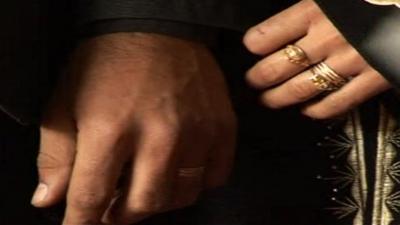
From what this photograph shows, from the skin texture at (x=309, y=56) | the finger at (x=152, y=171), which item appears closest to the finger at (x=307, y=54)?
the skin texture at (x=309, y=56)

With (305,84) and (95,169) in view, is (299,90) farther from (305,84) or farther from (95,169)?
(95,169)

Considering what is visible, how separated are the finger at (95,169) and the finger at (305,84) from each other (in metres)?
0.14

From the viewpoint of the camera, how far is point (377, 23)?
0.68 m

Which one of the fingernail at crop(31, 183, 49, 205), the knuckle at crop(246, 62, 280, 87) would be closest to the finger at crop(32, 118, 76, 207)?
the fingernail at crop(31, 183, 49, 205)

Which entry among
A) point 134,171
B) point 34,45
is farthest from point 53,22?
point 134,171

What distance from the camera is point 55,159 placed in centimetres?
69

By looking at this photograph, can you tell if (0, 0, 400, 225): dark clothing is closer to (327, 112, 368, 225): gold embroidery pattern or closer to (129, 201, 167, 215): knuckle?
(327, 112, 368, 225): gold embroidery pattern

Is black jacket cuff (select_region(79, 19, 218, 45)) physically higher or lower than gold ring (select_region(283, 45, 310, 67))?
higher

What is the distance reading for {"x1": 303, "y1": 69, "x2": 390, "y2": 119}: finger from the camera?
699 mm

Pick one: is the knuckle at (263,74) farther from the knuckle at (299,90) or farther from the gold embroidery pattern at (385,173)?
the gold embroidery pattern at (385,173)

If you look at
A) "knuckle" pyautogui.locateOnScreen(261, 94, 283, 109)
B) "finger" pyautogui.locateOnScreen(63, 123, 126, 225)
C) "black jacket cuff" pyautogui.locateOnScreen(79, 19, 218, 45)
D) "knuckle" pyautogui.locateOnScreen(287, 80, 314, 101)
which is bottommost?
"finger" pyautogui.locateOnScreen(63, 123, 126, 225)

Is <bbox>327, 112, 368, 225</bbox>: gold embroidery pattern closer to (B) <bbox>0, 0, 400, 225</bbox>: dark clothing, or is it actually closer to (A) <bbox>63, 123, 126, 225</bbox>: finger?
(B) <bbox>0, 0, 400, 225</bbox>: dark clothing

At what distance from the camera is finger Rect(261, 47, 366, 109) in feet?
2.27

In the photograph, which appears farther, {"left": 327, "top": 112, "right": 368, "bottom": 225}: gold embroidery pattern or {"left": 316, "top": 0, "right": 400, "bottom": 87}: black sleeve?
{"left": 327, "top": 112, "right": 368, "bottom": 225}: gold embroidery pattern
